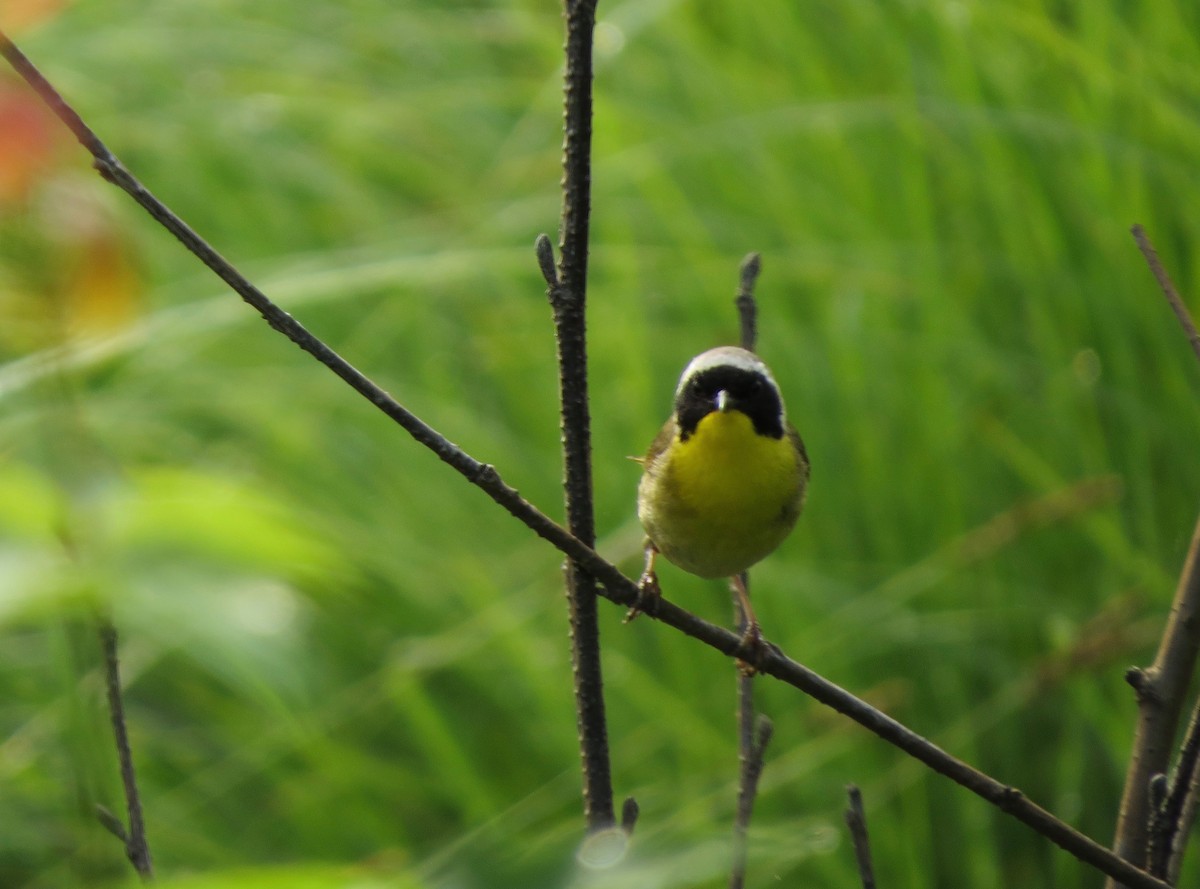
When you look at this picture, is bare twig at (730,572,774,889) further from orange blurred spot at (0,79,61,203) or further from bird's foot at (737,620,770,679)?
orange blurred spot at (0,79,61,203)

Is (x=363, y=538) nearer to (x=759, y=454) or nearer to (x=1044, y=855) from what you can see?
(x=759, y=454)

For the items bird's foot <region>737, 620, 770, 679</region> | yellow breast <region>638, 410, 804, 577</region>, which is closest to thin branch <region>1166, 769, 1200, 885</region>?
bird's foot <region>737, 620, 770, 679</region>

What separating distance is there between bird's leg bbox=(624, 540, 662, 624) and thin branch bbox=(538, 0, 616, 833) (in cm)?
4

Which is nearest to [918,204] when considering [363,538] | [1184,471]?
[1184,471]

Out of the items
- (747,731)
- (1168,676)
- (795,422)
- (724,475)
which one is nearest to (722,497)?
(724,475)

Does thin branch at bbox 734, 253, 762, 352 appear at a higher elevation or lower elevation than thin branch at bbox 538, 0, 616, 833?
higher

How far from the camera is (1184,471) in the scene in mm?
2381

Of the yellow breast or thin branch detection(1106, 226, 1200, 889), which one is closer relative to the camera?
thin branch detection(1106, 226, 1200, 889)

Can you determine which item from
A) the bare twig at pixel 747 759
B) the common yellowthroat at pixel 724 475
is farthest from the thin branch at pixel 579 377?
the common yellowthroat at pixel 724 475

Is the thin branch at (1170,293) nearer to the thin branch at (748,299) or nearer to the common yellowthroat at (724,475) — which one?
the thin branch at (748,299)

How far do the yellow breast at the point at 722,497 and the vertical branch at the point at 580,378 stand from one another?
583mm

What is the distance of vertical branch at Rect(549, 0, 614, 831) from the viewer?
95cm

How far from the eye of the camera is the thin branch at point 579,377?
3.12ft

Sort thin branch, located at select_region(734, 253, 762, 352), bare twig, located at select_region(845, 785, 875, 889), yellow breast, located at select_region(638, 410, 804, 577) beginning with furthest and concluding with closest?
yellow breast, located at select_region(638, 410, 804, 577)
thin branch, located at select_region(734, 253, 762, 352)
bare twig, located at select_region(845, 785, 875, 889)
